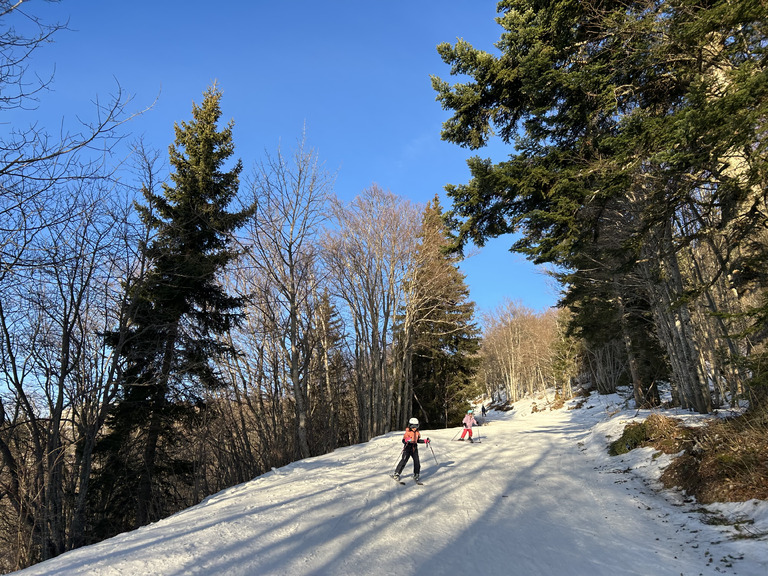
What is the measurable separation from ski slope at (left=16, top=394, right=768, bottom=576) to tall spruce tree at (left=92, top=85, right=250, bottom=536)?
15.1 feet

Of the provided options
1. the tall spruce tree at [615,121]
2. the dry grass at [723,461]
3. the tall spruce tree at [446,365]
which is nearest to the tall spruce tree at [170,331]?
the tall spruce tree at [615,121]

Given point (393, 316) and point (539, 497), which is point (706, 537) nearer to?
point (539, 497)

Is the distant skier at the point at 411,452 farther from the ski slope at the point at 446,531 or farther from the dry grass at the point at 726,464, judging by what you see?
the dry grass at the point at 726,464

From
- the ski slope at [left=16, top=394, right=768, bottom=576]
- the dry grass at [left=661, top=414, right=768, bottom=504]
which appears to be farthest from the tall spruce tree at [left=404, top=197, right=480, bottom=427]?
the dry grass at [left=661, top=414, right=768, bottom=504]

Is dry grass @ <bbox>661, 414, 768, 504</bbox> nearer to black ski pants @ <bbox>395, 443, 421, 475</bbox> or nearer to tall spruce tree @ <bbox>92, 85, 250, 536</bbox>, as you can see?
black ski pants @ <bbox>395, 443, 421, 475</bbox>

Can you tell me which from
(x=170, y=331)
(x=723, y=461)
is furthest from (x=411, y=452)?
(x=170, y=331)

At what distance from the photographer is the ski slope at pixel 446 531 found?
5008 millimetres

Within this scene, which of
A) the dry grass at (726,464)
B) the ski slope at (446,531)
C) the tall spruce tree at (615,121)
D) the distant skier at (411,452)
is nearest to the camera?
→ the ski slope at (446,531)

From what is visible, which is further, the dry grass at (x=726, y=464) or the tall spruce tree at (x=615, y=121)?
the dry grass at (x=726, y=464)

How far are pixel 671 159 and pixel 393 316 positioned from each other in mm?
16949

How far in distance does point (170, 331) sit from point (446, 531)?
10575 mm

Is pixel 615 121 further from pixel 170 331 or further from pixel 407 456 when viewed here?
pixel 170 331

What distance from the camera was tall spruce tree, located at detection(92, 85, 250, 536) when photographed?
11875mm

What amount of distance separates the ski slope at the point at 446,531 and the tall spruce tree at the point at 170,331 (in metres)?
4.60
